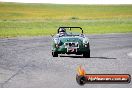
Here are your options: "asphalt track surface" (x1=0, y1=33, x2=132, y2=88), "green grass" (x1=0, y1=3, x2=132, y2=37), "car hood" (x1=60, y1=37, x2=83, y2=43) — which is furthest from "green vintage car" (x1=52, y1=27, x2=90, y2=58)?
"green grass" (x1=0, y1=3, x2=132, y2=37)

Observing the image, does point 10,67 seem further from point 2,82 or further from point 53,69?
point 2,82

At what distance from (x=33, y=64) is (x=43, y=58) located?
2433mm

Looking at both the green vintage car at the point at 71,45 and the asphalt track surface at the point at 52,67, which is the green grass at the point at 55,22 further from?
the green vintage car at the point at 71,45

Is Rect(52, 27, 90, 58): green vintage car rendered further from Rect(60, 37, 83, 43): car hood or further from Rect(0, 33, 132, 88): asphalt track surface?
Rect(0, 33, 132, 88): asphalt track surface

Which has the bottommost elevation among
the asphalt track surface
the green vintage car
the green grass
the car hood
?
the green grass

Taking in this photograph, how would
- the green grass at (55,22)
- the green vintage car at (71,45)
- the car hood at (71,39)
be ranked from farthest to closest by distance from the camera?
1. the green grass at (55,22)
2. the car hood at (71,39)
3. the green vintage car at (71,45)

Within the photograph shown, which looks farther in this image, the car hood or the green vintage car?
the car hood

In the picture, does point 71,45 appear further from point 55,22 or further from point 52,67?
point 55,22

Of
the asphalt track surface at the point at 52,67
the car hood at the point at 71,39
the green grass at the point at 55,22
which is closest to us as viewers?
the asphalt track surface at the point at 52,67

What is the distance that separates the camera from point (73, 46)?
833 inches

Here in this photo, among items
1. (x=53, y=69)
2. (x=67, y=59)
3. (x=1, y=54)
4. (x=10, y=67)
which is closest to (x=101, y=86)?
(x=53, y=69)

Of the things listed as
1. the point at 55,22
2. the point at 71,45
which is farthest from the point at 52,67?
the point at 55,22

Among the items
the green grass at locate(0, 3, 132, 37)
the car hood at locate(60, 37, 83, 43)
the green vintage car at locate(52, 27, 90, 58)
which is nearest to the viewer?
the green vintage car at locate(52, 27, 90, 58)

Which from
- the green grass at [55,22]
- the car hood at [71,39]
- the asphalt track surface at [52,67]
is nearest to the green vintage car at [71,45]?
the car hood at [71,39]
